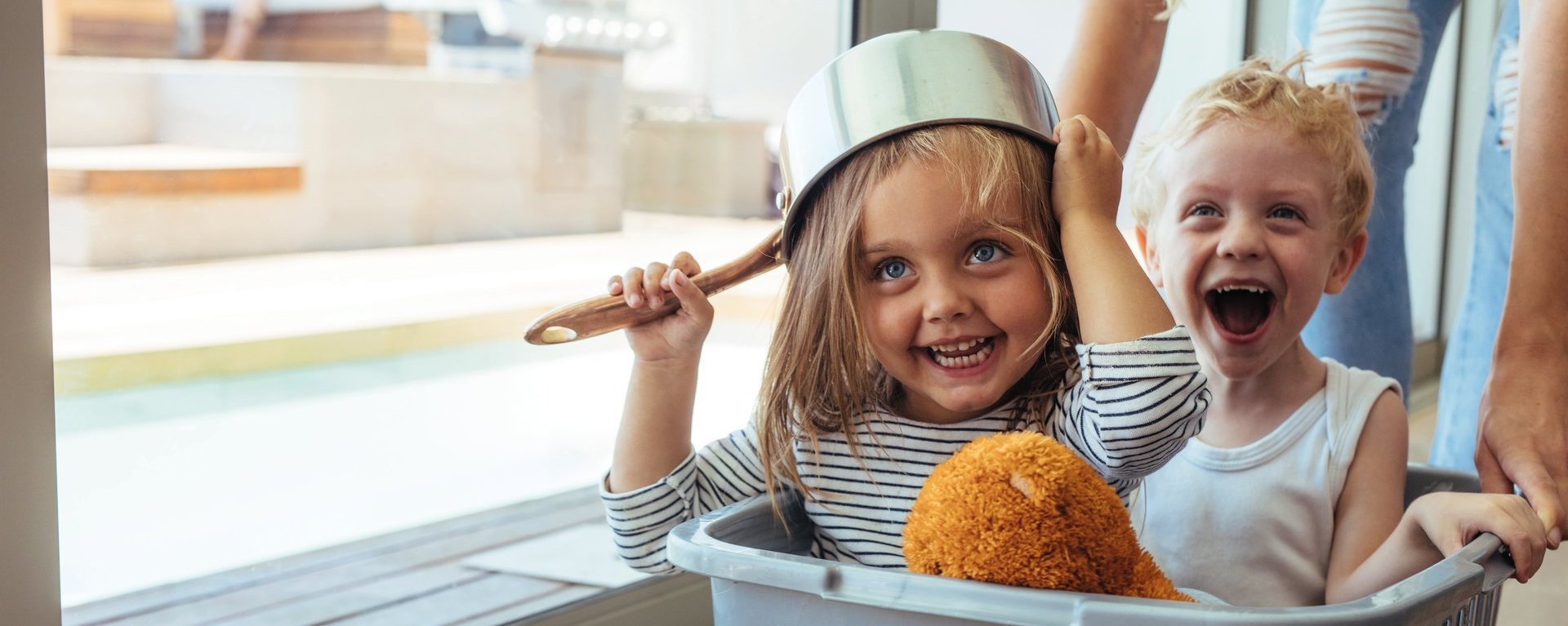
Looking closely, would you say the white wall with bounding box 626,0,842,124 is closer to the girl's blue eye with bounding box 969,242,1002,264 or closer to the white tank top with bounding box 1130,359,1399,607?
the white tank top with bounding box 1130,359,1399,607

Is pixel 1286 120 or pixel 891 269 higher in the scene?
pixel 1286 120

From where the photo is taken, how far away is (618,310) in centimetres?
84

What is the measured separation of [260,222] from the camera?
53.7 inches

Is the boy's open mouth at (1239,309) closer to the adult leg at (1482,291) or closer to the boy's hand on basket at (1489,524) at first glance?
the boy's hand on basket at (1489,524)

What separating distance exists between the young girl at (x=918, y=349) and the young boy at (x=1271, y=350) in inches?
10.1

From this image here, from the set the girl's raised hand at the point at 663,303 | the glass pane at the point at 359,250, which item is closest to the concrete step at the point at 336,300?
the glass pane at the point at 359,250

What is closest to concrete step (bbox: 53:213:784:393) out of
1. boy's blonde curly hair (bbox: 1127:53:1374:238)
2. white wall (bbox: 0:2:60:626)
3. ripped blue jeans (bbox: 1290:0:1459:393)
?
white wall (bbox: 0:2:60:626)

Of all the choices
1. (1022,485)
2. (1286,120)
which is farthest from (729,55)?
(1022,485)

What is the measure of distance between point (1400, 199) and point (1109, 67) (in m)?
0.54

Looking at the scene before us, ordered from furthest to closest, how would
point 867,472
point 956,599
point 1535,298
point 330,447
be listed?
point 330,447, point 1535,298, point 867,472, point 956,599

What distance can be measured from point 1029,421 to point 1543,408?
396 millimetres

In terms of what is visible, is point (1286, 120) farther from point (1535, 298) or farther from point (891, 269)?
point (891, 269)

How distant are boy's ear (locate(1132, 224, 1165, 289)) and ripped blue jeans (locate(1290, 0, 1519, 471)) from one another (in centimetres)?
30

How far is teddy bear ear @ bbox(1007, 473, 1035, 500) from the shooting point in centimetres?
63
